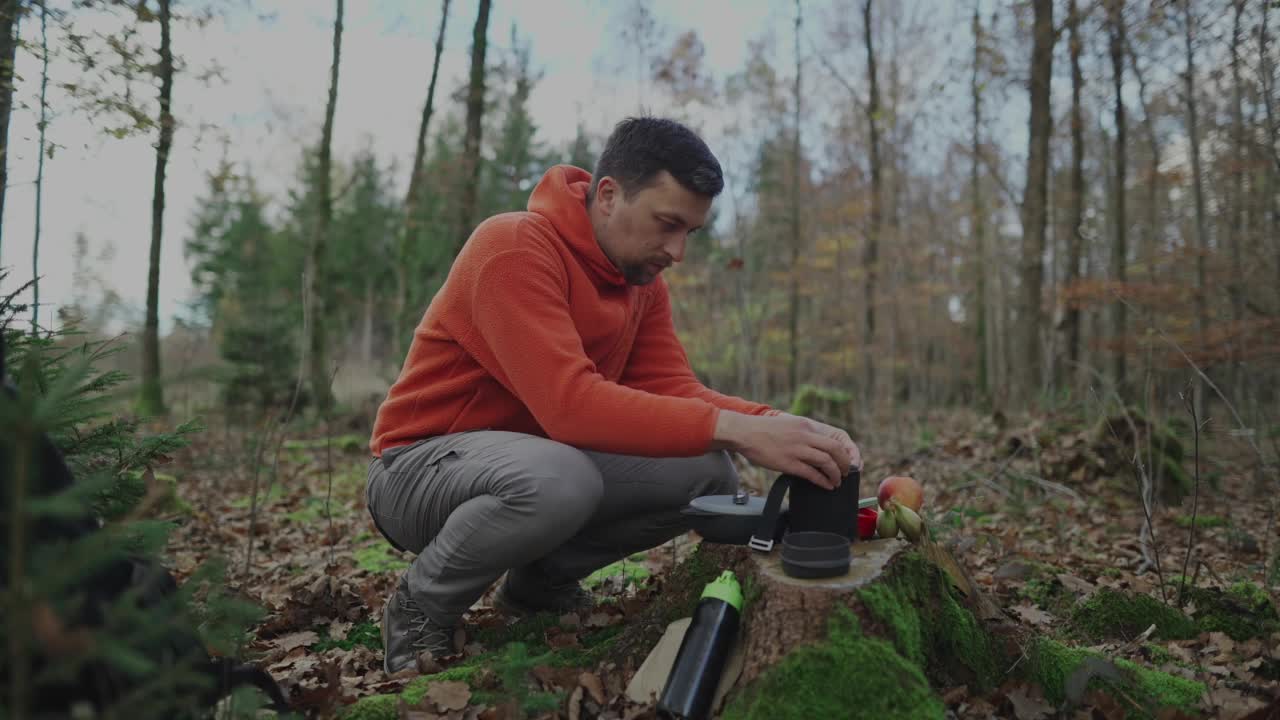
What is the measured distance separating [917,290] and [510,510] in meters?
25.4

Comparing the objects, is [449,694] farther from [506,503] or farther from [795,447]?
[795,447]

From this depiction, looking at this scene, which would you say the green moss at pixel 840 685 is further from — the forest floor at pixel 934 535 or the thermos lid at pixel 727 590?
the forest floor at pixel 934 535

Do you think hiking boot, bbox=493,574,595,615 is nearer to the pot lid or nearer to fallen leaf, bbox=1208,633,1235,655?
the pot lid

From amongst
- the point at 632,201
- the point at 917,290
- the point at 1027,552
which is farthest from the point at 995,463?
the point at 917,290

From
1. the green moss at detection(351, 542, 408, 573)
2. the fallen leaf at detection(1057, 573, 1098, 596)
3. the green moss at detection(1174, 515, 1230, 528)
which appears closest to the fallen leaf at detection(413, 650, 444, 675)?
the green moss at detection(351, 542, 408, 573)

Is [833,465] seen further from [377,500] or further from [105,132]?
[105,132]

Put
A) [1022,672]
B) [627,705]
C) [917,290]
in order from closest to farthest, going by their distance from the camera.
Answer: [627,705] → [1022,672] → [917,290]

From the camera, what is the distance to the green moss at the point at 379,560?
4245 mm

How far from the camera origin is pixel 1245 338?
33.2 feet

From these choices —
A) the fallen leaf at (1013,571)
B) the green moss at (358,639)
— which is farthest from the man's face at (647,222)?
the fallen leaf at (1013,571)

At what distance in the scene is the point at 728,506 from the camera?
238 cm

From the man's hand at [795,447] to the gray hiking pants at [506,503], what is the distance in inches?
23.2

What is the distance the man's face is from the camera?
2.72 m

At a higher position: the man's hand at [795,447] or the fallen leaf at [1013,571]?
the man's hand at [795,447]
